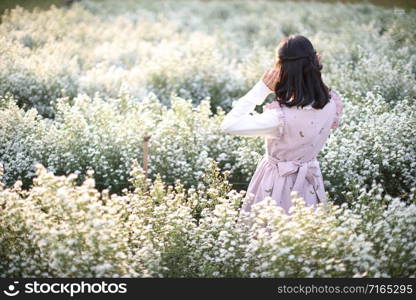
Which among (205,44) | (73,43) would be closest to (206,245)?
(205,44)

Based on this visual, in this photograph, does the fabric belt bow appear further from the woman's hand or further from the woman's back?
the woman's hand

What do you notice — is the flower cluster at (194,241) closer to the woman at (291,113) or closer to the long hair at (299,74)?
the woman at (291,113)

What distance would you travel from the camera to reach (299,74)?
3.83 m

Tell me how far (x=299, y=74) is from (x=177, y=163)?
195 cm

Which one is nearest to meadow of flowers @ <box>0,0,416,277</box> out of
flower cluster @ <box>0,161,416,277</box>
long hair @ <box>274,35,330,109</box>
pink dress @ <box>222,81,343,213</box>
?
flower cluster @ <box>0,161,416,277</box>

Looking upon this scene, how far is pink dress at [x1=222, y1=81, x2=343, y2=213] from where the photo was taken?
3.86 metres

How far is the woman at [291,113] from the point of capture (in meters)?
3.82

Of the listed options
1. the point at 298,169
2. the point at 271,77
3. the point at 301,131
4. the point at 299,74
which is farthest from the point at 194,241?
the point at 299,74

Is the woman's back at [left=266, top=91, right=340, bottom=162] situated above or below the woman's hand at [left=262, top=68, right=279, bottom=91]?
below

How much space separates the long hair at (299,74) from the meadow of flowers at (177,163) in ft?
2.26

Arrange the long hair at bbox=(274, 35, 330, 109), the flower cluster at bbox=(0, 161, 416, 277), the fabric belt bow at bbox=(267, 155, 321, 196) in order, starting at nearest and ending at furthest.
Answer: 1. the flower cluster at bbox=(0, 161, 416, 277)
2. the long hair at bbox=(274, 35, 330, 109)
3. the fabric belt bow at bbox=(267, 155, 321, 196)

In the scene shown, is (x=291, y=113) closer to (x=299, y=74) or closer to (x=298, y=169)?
(x=299, y=74)

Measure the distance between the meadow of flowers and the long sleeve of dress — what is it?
481mm

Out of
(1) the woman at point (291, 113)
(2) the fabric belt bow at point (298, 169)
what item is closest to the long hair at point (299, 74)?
(1) the woman at point (291, 113)
